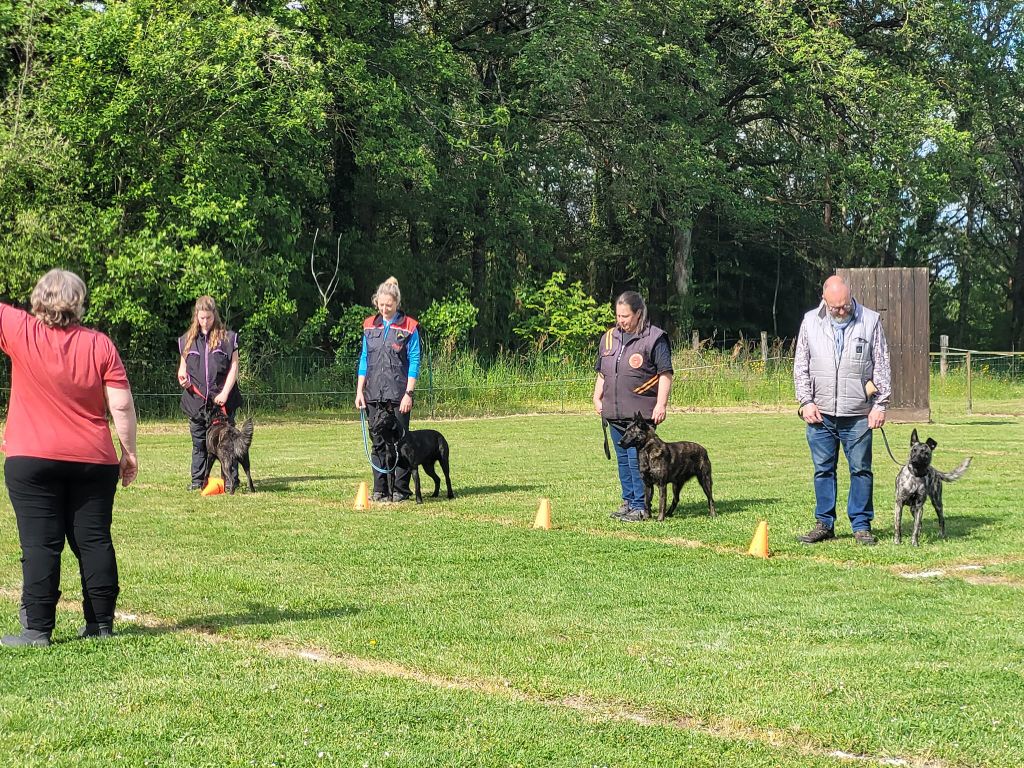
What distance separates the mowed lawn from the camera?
4.82m

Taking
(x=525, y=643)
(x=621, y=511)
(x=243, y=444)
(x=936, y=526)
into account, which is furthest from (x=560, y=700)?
(x=243, y=444)

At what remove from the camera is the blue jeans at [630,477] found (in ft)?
A: 36.5

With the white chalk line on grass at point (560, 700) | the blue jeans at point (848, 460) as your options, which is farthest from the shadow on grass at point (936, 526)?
the white chalk line on grass at point (560, 700)

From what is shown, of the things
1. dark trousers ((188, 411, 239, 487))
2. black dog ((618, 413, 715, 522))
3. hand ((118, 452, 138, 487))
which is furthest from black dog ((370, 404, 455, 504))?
hand ((118, 452, 138, 487))

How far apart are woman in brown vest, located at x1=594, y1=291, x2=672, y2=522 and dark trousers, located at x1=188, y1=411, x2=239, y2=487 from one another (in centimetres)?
422

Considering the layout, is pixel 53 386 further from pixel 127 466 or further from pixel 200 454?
pixel 200 454

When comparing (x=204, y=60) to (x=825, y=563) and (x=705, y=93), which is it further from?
(x=825, y=563)

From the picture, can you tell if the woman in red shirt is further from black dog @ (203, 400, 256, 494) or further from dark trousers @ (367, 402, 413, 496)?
black dog @ (203, 400, 256, 494)

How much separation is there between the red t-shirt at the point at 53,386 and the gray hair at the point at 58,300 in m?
0.04

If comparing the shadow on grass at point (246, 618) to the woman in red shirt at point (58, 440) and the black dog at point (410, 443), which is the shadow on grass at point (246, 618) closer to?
the woman in red shirt at point (58, 440)

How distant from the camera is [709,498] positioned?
11.3 meters

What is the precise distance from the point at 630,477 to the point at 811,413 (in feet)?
6.79

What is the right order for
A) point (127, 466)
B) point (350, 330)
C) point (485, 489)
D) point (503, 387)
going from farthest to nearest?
point (350, 330), point (503, 387), point (485, 489), point (127, 466)

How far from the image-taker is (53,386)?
6.14 metres
